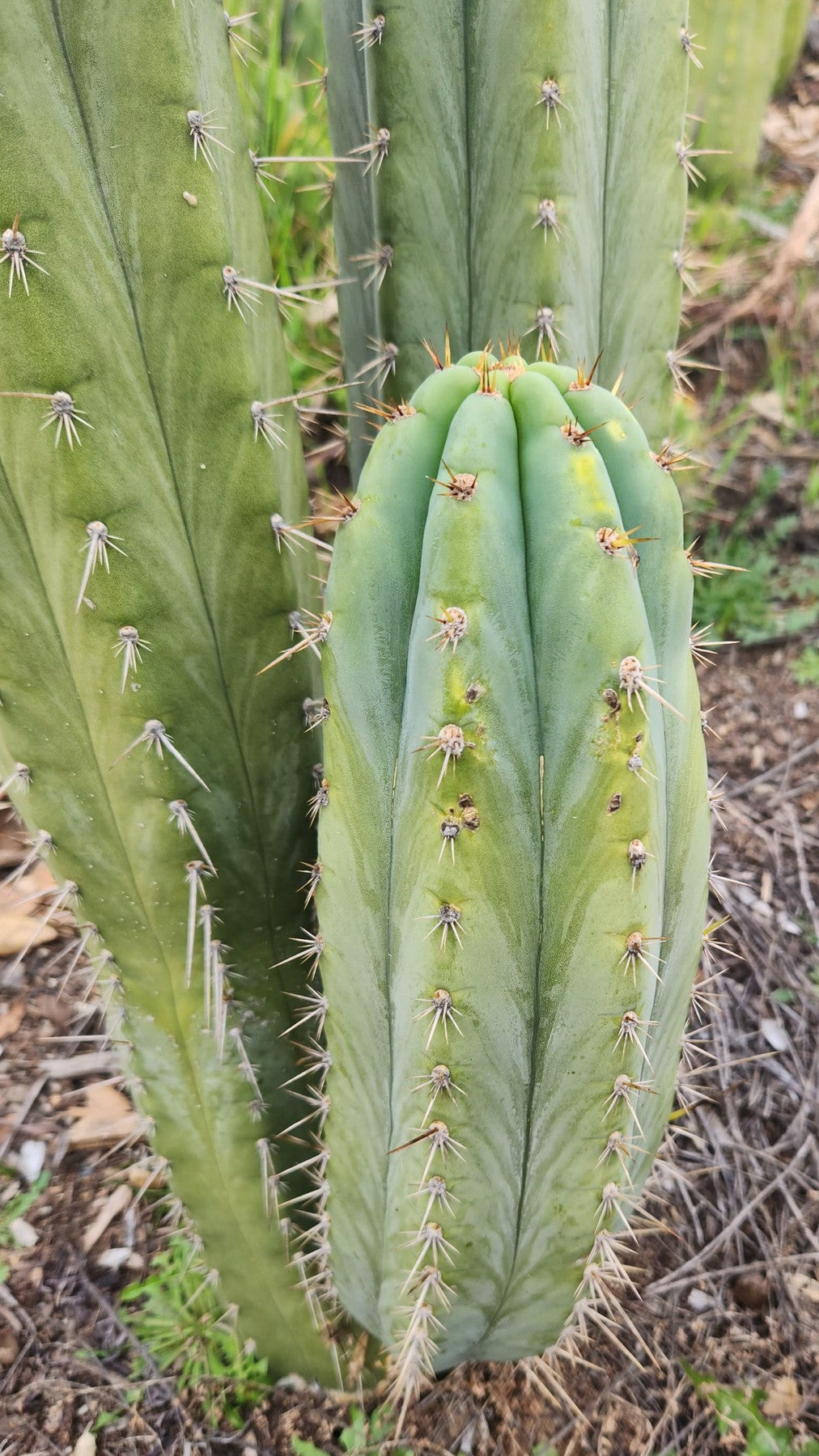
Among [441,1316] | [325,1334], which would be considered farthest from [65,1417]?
[441,1316]

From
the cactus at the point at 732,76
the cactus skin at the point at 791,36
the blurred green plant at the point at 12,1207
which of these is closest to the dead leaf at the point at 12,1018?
the blurred green plant at the point at 12,1207

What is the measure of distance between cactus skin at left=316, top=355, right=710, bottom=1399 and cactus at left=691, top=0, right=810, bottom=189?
10.9ft

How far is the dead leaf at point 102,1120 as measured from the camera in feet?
6.88

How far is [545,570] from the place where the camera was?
1.05 metres

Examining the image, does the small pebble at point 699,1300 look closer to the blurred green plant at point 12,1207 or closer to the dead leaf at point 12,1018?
the blurred green plant at point 12,1207

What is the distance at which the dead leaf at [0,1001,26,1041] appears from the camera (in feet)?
7.45

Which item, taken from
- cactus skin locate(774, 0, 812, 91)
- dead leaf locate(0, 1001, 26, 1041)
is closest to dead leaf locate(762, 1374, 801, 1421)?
dead leaf locate(0, 1001, 26, 1041)

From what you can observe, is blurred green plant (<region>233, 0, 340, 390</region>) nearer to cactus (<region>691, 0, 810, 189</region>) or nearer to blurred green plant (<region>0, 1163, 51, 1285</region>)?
cactus (<region>691, 0, 810, 189</region>)

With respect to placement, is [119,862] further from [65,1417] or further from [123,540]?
[65,1417]

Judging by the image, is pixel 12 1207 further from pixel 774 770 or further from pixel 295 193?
pixel 295 193

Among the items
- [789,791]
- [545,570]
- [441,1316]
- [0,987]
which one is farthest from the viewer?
[789,791]

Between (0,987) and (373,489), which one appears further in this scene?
(0,987)

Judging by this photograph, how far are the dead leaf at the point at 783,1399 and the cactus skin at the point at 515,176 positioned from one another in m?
1.59

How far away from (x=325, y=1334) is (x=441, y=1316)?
44cm
